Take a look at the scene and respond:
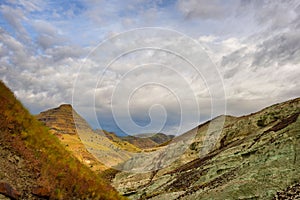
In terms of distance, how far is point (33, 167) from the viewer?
Result: 14531mm

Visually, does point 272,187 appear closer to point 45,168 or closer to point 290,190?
point 290,190

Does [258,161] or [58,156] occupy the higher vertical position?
[258,161]

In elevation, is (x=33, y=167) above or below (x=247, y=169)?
below

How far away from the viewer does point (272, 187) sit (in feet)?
101

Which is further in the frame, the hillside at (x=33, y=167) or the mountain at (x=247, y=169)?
the mountain at (x=247, y=169)

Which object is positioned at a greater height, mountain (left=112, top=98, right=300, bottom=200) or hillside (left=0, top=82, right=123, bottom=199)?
mountain (left=112, top=98, right=300, bottom=200)

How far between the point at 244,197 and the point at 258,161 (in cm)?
944

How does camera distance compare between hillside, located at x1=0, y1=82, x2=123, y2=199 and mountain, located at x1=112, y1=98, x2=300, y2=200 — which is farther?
mountain, located at x1=112, y1=98, x2=300, y2=200

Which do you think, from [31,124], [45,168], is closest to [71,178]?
[45,168]

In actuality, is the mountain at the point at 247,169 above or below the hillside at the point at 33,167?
above

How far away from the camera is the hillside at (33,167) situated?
13.3 meters

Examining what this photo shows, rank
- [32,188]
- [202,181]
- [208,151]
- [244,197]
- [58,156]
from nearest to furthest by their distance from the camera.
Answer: [32,188] < [58,156] < [244,197] < [202,181] < [208,151]

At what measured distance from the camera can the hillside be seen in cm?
1330

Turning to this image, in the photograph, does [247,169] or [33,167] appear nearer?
[33,167]
